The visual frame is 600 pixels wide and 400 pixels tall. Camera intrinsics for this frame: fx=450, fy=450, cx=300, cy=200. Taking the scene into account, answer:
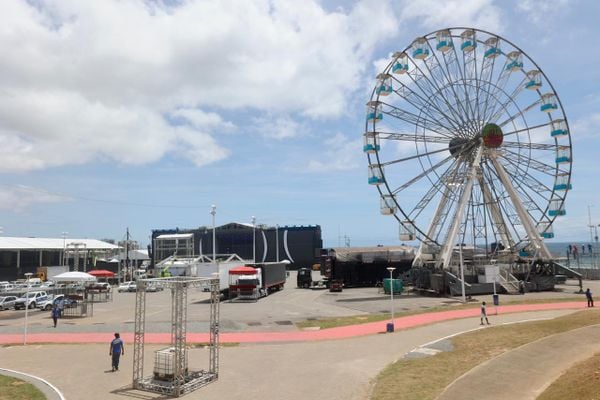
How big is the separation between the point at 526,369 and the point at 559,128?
42686mm

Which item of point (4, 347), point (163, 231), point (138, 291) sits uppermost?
point (163, 231)

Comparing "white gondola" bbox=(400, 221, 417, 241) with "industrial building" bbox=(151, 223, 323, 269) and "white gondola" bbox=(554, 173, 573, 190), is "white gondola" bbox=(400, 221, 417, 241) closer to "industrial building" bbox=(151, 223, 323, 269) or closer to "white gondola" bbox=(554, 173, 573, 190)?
"white gondola" bbox=(554, 173, 573, 190)

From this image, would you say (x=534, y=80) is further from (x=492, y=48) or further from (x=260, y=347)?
(x=260, y=347)

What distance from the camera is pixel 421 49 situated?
157ft

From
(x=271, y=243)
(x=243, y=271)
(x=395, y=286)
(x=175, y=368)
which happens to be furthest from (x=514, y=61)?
(x=271, y=243)

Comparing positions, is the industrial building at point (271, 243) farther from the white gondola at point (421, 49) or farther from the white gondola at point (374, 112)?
the white gondola at point (421, 49)

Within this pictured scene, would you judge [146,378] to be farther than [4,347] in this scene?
No

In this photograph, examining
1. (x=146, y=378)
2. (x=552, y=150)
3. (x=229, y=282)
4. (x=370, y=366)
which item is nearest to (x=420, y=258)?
(x=552, y=150)

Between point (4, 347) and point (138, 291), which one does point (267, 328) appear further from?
point (4, 347)

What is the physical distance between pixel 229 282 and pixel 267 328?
1909 centimetres

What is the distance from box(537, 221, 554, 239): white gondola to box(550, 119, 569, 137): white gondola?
1051cm

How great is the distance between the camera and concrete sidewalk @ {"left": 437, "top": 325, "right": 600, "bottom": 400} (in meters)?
15.3

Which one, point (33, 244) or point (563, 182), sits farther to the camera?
point (33, 244)

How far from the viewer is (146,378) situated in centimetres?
1830
